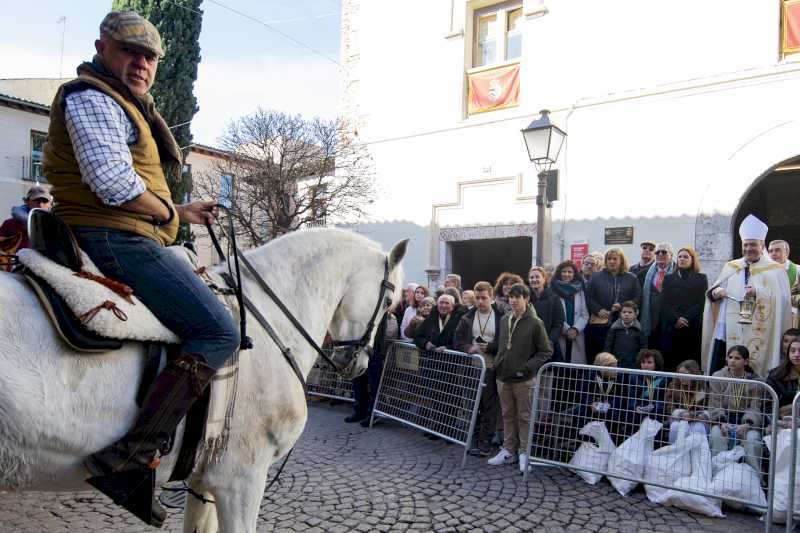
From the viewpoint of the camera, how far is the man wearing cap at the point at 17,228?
3502 millimetres

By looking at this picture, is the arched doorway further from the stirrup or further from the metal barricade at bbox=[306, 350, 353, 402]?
the stirrup

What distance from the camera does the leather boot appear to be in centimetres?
209

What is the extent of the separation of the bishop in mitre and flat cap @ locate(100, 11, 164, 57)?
20.2 feet

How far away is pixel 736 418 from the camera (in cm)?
464

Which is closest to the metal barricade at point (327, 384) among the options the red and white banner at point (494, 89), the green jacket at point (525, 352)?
the green jacket at point (525, 352)

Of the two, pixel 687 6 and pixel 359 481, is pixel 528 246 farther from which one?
pixel 359 481

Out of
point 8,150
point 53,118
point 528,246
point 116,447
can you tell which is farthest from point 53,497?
point 8,150

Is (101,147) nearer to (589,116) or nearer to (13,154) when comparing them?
(589,116)

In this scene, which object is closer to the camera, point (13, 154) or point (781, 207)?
point (781, 207)

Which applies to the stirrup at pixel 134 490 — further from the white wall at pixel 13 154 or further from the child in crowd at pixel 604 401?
the white wall at pixel 13 154

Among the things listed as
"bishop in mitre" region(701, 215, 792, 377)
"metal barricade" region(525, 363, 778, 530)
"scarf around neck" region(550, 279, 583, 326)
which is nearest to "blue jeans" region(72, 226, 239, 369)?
"metal barricade" region(525, 363, 778, 530)

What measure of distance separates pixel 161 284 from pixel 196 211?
0.45m

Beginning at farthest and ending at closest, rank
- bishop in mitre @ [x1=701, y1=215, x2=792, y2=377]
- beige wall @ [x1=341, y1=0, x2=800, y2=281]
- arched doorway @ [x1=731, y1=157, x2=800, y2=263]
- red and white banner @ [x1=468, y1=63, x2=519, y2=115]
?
arched doorway @ [x1=731, y1=157, x2=800, y2=263], red and white banner @ [x1=468, y1=63, x2=519, y2=115], beige wall @ [x1=341, y1=0, x2=800, y2=281], bishop in mitre @ [x1=701, y1=215, x2=792, y2=377]

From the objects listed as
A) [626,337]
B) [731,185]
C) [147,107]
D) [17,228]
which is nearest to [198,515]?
[147,107]
